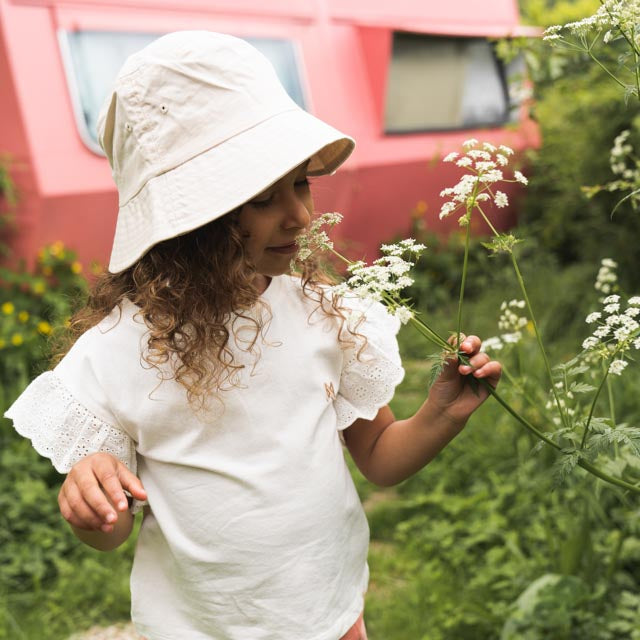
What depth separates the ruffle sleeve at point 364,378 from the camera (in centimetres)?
181

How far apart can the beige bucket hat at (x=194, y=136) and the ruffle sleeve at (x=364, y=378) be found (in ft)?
1.36

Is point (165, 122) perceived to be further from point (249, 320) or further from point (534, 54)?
point (534, 54)

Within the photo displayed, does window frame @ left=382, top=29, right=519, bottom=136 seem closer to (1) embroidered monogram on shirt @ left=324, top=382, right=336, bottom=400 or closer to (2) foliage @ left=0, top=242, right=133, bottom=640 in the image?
(2) foliage @ left=0, top=242, right=133, bottom=640

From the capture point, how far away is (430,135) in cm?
616

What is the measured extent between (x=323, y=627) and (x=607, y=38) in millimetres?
1125

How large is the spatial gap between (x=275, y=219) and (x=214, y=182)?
14cm

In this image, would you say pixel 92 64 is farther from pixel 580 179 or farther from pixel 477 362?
pixel 477 362

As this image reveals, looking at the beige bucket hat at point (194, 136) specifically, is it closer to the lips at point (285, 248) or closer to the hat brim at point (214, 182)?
the hat brim at point (214, 182)

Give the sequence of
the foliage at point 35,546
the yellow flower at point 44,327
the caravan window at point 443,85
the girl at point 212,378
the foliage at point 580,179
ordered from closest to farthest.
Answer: the girl at point 212,378 < the foliage at point 35,546 < the yellow flower at point 44,327 < the foliage at point 580,179 < the caravan window at point 443,85

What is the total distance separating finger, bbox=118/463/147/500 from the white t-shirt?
0.12 metres

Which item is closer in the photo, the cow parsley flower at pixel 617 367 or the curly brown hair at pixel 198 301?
the cow parsley flower at pixel 617 367

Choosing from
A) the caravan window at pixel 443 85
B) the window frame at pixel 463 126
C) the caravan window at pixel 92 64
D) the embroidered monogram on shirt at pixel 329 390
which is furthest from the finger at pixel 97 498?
the caravan window at pixel 443 85

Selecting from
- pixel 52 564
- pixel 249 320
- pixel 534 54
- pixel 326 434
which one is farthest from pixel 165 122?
pixel 52 564

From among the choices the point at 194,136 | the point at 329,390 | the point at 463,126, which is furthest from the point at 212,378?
the point at 463,126
